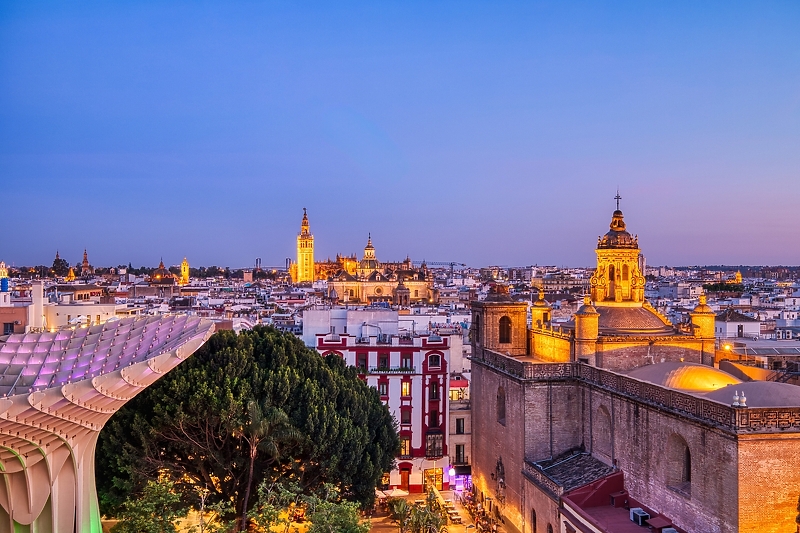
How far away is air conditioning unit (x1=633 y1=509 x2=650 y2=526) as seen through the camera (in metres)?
22.9

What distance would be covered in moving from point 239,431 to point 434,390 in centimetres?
1654

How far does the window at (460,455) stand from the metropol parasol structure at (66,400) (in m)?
21.4

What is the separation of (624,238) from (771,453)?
15526mm

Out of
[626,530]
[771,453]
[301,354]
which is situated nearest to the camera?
[771,453]

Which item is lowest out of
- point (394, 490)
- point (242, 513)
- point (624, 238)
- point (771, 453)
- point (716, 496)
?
point (394, 490)

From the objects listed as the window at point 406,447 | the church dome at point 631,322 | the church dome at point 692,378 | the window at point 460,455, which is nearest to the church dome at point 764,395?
the church dome at point 692,378

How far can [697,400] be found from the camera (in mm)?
20906

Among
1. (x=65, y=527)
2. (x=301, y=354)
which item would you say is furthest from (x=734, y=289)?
(x=65, y=527)

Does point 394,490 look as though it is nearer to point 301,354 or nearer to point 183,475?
point 301,354

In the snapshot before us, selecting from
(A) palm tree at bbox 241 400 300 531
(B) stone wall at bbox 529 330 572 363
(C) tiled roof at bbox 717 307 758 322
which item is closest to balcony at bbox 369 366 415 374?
(B) stone wall at bbox 529 330 572 363

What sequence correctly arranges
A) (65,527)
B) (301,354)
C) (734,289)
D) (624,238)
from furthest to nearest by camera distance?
1. (734,289)
2. (624,238)
3. (301,354)
4. (65,527)

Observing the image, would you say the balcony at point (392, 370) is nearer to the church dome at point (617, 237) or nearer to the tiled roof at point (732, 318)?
the church dome at point (617, 237)

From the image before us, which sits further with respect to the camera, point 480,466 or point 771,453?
point 480,466

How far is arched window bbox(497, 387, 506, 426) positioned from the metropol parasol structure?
15.6 m
